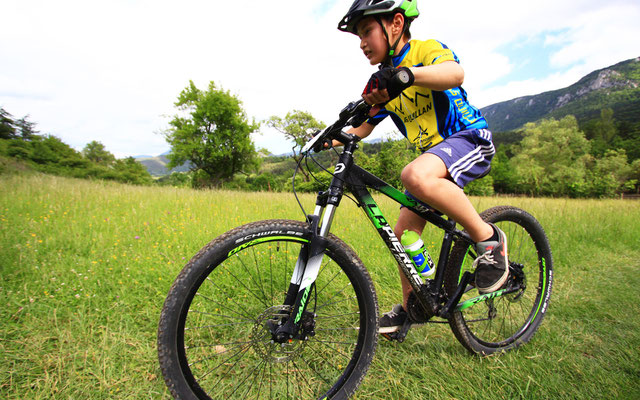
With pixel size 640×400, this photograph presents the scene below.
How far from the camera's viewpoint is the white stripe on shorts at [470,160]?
1.79 m

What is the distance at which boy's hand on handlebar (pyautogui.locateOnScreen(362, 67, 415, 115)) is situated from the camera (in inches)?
56.1

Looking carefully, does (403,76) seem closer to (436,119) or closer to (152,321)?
(436,119)

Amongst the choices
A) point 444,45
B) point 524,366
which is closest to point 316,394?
point 524,366

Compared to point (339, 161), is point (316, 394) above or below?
below

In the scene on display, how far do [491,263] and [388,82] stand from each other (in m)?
1.46

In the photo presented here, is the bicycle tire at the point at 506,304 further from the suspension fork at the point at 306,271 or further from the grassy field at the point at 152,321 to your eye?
the suspension fork at the point at 306,271

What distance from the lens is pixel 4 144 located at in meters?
14.7

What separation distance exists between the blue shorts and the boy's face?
2.46 ft

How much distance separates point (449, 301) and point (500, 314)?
4.22 ft

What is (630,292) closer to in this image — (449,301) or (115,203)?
(449,301)

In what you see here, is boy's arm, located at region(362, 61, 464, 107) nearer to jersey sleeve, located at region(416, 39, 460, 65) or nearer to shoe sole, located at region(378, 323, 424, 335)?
jersey sleeve, located at region(416, 39, 460, 65)

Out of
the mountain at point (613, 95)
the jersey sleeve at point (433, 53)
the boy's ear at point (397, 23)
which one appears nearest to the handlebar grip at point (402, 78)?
the jersey sleeve at point (433, 53)

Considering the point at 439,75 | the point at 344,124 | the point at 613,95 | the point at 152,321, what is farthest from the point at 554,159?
the point at 613,95

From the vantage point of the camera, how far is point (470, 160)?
187 centimetres
